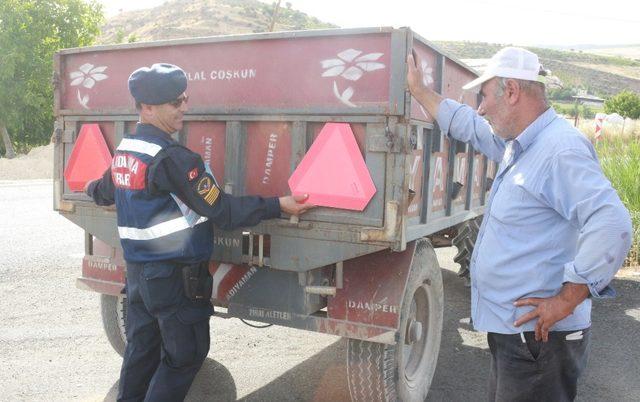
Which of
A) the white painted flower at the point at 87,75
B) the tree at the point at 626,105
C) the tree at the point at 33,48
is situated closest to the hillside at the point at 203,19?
the tree at the point at 626,105

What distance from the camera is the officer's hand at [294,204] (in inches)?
133

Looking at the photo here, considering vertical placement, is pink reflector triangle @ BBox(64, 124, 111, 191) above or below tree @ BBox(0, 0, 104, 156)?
below

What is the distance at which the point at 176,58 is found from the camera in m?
3.84

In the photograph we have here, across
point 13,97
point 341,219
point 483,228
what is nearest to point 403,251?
point 341,219

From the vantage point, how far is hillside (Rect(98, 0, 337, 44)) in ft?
342

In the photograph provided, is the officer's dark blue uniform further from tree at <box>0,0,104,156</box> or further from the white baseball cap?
tree at <box>0,0,104,156</box>

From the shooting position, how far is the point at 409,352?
416 centimetres

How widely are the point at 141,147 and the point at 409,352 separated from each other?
2.26 metres

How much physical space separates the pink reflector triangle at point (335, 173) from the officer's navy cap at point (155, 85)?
803mm

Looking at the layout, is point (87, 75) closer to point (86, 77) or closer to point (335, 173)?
point (86, 77)

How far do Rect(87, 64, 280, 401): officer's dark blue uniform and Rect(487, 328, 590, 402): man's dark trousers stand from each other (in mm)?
1495

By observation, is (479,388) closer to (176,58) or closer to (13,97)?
(176,58)

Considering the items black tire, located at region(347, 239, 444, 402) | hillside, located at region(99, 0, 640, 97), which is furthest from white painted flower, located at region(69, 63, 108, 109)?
hillside, located at region(99, 0, 640, 97)

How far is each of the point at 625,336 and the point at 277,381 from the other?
327cm
